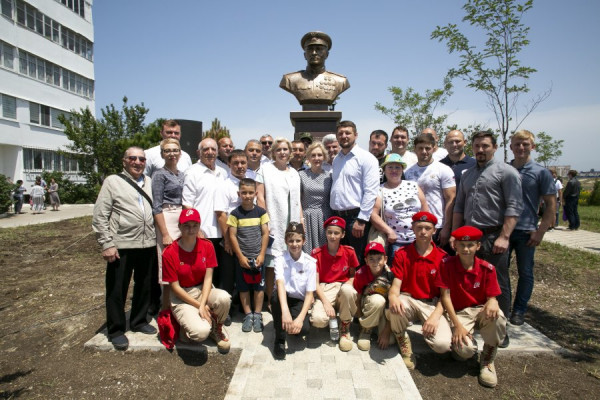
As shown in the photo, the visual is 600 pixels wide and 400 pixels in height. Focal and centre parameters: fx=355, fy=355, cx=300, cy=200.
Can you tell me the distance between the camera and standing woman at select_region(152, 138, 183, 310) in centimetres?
361

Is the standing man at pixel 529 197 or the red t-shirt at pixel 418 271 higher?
the standing man at pixel 529 197

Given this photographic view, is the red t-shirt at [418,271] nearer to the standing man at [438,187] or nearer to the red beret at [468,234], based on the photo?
the red beret at [468,234]

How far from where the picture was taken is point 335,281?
3.59 m

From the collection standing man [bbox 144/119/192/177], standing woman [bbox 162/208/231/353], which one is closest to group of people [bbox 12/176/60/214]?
standing man [bbox 144/119/192/177]

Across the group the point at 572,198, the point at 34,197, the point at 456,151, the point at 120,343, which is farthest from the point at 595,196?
the point at 34,197

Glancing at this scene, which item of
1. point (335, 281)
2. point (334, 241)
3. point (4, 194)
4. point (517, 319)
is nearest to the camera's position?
point (334, 241)

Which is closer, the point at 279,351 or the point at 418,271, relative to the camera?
the point at 279,351

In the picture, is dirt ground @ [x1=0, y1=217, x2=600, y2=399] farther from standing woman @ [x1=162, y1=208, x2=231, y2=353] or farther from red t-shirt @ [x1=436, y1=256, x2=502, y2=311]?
red t-shirt @ [x1=436, y1=256, x2=502, y2=311]

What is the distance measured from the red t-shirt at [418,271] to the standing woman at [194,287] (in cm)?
166

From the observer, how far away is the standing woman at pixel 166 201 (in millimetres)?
3609

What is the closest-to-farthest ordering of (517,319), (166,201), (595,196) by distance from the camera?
(166,201), (517,319), (595,196)

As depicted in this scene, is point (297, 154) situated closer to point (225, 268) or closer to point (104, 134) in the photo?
point (225, 268)

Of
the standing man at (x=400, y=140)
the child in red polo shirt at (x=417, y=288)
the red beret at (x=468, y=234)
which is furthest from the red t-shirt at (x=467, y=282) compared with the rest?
the standing man at (x=400, y=140)

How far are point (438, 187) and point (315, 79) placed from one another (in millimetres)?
4491
